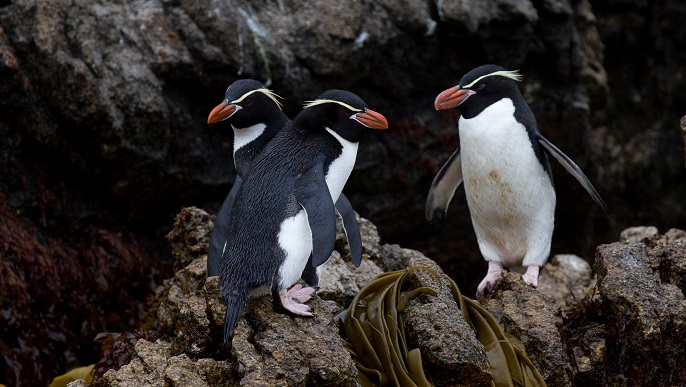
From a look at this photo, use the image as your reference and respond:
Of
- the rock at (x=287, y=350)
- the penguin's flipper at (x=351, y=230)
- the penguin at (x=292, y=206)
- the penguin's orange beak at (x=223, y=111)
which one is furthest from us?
the penguin's orange beak at (x=223, y=111)

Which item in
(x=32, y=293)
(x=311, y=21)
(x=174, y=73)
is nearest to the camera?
(x=32, y=293)

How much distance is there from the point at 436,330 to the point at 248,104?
1.56 meters

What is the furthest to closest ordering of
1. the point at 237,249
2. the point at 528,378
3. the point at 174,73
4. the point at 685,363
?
the point at 174,73 < the point at 685,363 < the point at 528,378 < the point at 237,249

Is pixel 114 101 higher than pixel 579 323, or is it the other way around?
pixel 114 101

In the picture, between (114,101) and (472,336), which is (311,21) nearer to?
(114,101)

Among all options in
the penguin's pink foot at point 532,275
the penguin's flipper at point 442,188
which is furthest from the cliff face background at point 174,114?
the penguin's pink foot at point 532,275

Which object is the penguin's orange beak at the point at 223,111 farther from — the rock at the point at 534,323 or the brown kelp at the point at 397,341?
the rock at the point at 534,323

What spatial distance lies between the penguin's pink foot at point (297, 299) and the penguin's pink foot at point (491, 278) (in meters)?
1.57

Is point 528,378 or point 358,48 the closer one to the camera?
point 528,378

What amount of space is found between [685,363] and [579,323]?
537mm

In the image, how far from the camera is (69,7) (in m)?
6.16

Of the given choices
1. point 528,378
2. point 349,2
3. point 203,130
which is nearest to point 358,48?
point 349,2

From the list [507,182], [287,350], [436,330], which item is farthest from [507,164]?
[287,350]

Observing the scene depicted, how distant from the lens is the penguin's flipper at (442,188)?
5949 millimetres
